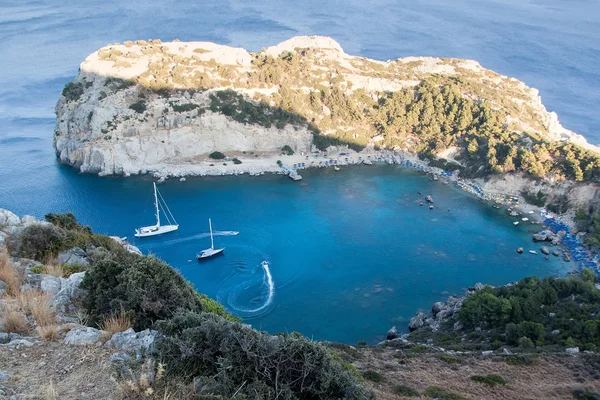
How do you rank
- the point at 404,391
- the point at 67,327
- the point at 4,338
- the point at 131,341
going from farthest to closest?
1. the point at 404,391
2. the point at 67,327
3. the point at 131,341
4. the point at 4,338

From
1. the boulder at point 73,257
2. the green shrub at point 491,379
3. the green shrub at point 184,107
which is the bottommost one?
the green shrub at point 184,107

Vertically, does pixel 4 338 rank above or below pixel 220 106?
above

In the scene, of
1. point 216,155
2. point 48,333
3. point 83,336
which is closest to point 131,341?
point 83,336

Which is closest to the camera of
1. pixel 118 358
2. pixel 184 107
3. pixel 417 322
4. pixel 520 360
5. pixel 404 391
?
pixel 118 358

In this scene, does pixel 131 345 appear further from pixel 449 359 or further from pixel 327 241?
pixel 327 241

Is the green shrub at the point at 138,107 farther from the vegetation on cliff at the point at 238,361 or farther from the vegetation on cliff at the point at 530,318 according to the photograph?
the vegetation on cliff at the point at 238,361

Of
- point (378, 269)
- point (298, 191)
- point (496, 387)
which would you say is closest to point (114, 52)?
point (298, 191)

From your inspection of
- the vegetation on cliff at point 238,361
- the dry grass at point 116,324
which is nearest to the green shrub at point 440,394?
the vegetation on cliff at point 238,361
